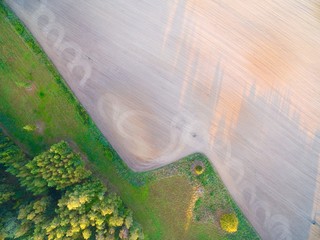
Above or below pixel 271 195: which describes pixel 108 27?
above

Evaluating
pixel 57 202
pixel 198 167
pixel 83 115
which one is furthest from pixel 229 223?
pixel 83 115

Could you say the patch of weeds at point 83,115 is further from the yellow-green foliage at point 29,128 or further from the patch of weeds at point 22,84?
the patch of weeds at point 22,84

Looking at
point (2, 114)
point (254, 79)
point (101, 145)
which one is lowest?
point (101, 145)

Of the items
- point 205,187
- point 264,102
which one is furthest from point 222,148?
point 264,102

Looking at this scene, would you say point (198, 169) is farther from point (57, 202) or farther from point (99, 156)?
point (57, 202)

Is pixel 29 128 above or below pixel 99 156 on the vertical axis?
above

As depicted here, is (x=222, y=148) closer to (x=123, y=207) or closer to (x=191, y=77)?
(x=191, y=77)
